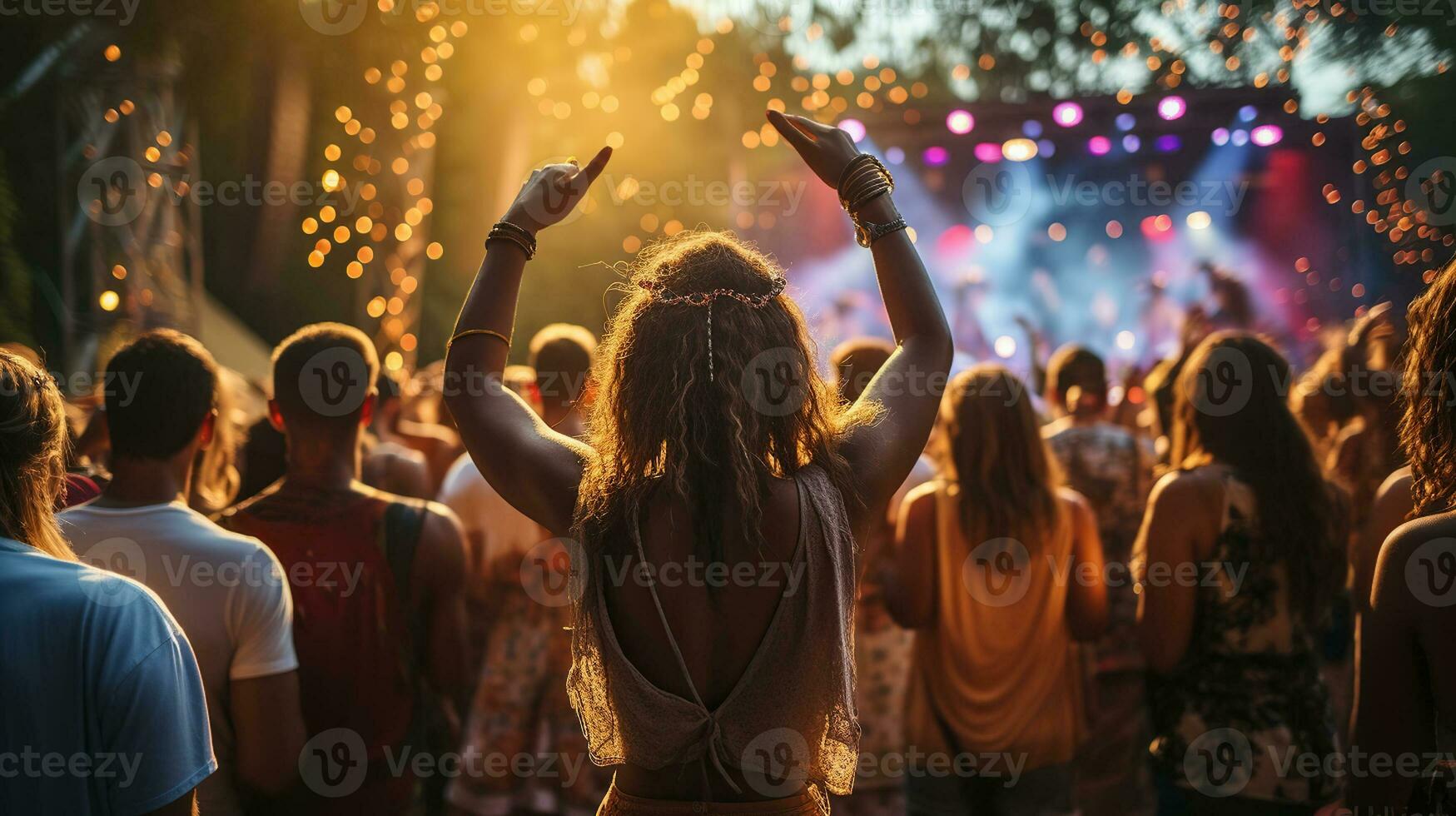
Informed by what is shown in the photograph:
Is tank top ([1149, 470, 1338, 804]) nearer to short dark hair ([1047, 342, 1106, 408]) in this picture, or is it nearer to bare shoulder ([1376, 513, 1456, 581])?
bare shoulder ([1376, 513, 1456, 581])

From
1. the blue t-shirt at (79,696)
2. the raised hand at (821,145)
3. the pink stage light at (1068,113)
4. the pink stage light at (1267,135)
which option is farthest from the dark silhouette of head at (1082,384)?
the pink stage light at (1267,135)

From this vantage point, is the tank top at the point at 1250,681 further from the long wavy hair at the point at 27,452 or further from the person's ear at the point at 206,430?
the long wavy hair at the point at 27,452

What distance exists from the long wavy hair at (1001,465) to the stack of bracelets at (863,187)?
1.67 meters

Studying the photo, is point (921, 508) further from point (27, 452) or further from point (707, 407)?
point (27, 452)

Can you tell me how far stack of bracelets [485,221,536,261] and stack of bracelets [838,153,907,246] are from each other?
58 centimetres

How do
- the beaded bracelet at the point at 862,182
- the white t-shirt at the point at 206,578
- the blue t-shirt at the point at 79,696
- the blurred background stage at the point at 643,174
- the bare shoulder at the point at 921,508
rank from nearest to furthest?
1. the blue t-shirt at the point at 79,696
2. the beaded bracelet at the point at 862,182
3. the white t-shirt at the point at 206,578
4. the bare shoulder at the point at 921,508
5. the blurred background stage at the point at 643,174

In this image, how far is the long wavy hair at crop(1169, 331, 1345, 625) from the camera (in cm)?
319

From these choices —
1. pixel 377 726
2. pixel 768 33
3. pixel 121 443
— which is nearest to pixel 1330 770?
pixel 377 726

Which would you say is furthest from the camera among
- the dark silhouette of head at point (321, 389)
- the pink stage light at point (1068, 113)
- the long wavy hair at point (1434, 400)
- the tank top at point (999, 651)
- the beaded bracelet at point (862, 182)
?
the pink stage light at point (1068, 113)

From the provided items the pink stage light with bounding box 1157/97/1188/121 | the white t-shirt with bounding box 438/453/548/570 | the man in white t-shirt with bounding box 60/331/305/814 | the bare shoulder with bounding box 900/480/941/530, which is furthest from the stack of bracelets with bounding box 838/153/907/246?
the pink stage light with bounding box 1157/97/1188/121

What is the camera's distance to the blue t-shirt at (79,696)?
5.46 feet

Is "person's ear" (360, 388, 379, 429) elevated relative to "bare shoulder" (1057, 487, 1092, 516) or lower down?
elevated

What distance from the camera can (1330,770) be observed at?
3139 millimetres

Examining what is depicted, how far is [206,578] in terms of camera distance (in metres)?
2.50
